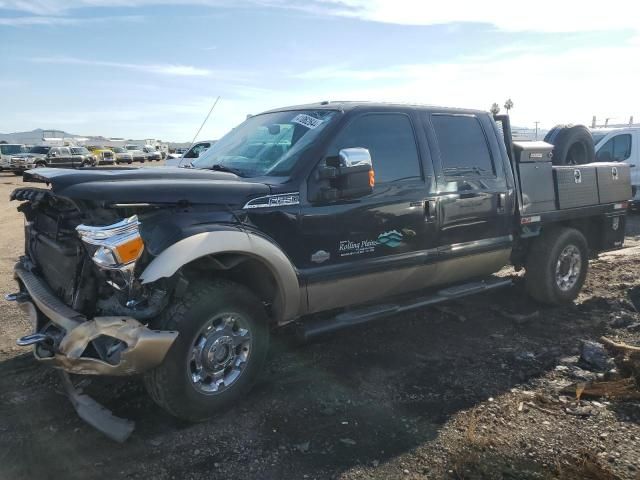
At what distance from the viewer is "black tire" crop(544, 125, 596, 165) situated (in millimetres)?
6402

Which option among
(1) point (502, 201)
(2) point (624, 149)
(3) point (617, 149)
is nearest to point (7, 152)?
(3) point (617, 149)

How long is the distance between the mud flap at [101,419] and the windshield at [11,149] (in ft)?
120

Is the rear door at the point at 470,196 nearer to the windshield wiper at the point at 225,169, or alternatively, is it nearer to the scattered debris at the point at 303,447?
the windshield wiper at the point at 225,169

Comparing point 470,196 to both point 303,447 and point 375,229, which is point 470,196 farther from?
point 303,447

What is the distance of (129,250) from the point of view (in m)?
2.99

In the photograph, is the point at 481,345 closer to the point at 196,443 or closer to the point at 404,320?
the point at 404,320

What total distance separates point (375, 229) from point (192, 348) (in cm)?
168

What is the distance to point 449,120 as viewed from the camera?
5.01 meters

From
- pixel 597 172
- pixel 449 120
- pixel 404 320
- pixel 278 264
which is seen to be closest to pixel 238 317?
pixel 278 264

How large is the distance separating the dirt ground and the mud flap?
105mm

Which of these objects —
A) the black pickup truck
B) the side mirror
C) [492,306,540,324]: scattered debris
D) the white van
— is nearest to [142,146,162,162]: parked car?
the white van

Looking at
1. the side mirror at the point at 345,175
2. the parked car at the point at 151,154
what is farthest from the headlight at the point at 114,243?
the parked car at the point at 151,154

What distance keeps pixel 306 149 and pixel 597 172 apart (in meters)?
3.99

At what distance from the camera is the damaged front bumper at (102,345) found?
298cm
